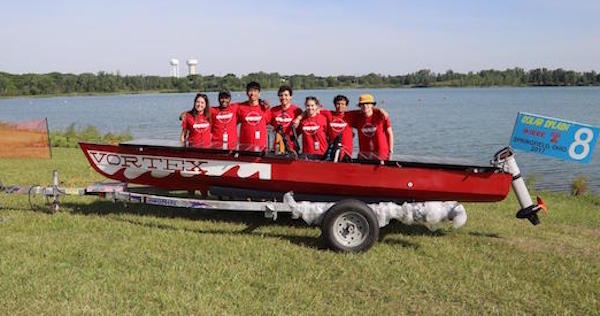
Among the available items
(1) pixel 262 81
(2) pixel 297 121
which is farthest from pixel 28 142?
(1) pixel 262 81

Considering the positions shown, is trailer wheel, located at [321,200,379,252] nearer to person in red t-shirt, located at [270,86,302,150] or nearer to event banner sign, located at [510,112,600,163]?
event banner sign, located at [510,112,600,163]

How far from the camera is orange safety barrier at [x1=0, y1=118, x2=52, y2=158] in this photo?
7.03 metres

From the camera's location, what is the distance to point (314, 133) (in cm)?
697

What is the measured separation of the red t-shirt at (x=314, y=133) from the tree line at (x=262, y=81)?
71238 millimetres

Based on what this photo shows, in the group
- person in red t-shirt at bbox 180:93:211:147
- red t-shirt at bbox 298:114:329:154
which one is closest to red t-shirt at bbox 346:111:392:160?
red t-shirt at bbox 298:114:329:154

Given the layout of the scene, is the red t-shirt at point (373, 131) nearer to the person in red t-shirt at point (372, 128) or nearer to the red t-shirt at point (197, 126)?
the person in red t-shirt at point (372, 128)

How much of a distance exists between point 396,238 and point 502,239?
124 cm

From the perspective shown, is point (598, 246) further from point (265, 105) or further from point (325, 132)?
point (265, 105)

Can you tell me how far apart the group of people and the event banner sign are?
156cm

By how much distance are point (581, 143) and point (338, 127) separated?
2738 millimetres

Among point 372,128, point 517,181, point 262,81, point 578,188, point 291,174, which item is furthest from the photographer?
point 262,81

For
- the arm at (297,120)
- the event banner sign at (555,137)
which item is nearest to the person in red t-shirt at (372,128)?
the arm at (297,120)

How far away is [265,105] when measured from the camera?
7.40 metres

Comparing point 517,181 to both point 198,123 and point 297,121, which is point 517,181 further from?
point 198,123
